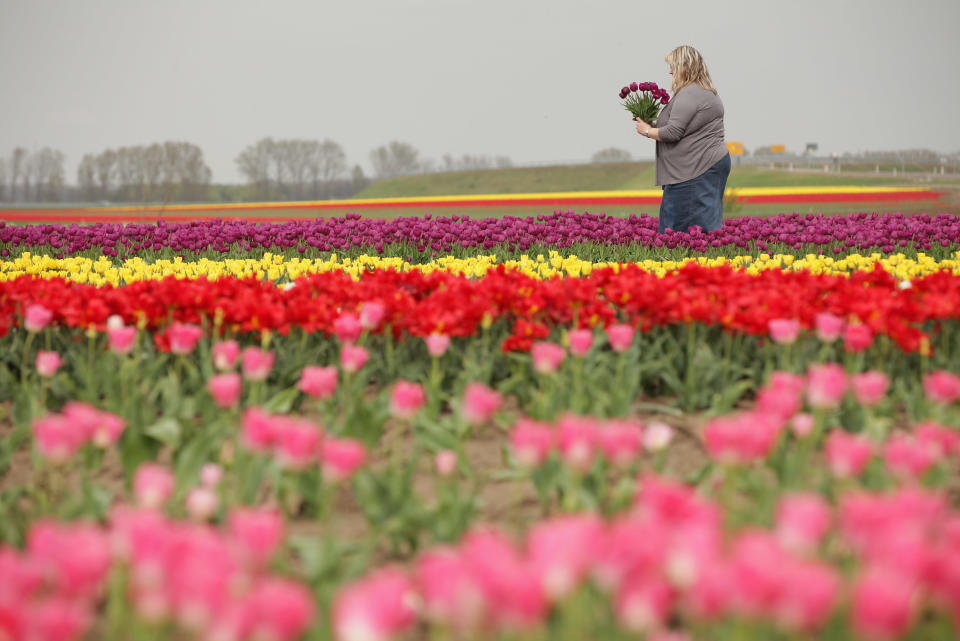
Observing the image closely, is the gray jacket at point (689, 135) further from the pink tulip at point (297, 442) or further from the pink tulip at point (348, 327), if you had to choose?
the pink tulip at point (297, 442)

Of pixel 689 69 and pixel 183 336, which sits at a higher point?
pixel 689 69

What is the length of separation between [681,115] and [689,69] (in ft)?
1.62

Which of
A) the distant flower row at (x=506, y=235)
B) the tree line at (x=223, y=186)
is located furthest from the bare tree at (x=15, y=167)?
the distant flower row at (x=506, y=235)

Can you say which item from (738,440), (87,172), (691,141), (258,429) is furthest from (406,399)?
(87,172)

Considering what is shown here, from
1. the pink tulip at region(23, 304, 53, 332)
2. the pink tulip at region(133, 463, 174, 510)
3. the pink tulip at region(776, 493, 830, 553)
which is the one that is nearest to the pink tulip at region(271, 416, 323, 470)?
the pink tulip at region(133, 463, 174, 510)

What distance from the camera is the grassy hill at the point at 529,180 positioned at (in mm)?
48062

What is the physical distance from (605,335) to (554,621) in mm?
2254

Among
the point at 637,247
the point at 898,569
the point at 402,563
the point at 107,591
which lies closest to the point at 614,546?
the point at 898,569

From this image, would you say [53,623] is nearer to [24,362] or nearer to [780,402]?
[780,402]

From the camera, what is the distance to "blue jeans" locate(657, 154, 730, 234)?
29.7 ft

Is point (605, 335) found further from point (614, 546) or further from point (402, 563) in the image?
point (614, 546)

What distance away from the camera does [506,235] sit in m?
10.1

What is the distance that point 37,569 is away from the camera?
1540 mm

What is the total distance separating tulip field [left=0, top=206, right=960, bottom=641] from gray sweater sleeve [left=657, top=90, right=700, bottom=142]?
4118 millimetres
